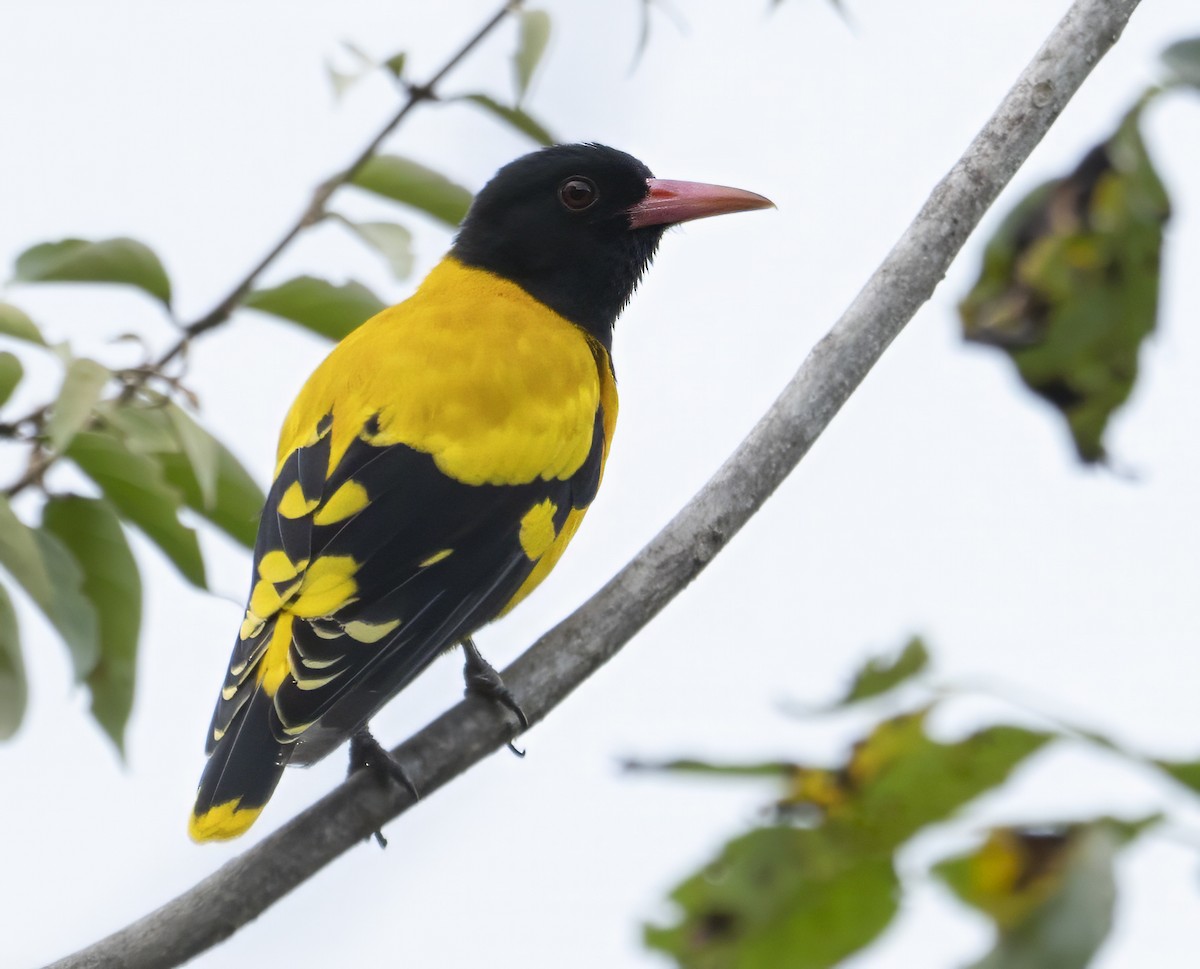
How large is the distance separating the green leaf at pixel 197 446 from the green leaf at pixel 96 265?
39cm

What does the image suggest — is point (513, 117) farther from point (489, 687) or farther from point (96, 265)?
point (489, 687)

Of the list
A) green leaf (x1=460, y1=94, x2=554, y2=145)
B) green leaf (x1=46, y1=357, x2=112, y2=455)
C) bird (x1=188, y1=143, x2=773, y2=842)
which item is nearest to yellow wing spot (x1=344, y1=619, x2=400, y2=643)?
bird (x1=188, y1=143, x2=773, y2=842)

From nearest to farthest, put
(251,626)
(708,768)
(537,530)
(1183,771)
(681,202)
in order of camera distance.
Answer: (1183,771)
(708,768)
(251,626)
(537,530)
(681,202)

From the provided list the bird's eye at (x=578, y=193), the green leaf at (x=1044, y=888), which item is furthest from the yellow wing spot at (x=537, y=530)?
the green leaf at (x=1044, y=888)

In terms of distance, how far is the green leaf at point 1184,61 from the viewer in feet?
7.75

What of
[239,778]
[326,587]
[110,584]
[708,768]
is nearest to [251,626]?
[326,587]

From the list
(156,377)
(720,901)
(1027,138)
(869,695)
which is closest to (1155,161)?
(1027,138)

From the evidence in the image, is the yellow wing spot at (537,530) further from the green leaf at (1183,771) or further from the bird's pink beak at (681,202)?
the green leaf at (1183,771)

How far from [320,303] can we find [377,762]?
90 centimetres

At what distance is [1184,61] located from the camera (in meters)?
2.40

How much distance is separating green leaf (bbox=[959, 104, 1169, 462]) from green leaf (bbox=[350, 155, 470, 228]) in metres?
1.10

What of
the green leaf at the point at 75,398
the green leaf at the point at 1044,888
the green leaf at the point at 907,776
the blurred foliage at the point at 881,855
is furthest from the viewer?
the green leaf at the point at 75,398

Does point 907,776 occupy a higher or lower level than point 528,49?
lower

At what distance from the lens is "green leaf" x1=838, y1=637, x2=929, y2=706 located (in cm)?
167
